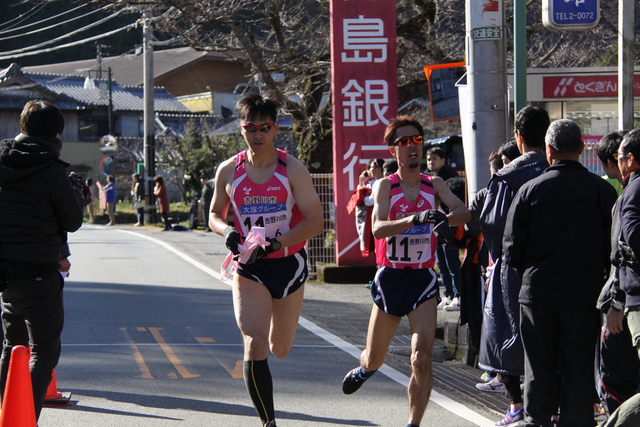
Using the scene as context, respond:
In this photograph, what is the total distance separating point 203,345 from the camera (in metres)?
8.38

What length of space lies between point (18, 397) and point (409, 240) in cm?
251

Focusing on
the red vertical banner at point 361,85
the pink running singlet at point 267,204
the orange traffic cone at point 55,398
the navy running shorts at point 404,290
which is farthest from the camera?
the red vertical banner at point 361,85

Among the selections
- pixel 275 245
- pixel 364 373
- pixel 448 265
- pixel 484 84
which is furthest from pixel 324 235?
pixel 275 245

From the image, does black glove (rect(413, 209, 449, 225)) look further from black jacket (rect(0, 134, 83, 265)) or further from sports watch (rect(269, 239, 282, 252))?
black jacket (rect(0, 134, 83, 265))

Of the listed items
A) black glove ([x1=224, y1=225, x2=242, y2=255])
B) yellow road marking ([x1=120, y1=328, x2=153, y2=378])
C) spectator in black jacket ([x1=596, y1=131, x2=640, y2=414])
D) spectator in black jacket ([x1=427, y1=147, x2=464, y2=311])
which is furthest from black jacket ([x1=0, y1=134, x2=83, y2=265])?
spectator in black jacket ([x1=427, y1=147, x2=464, y2=311])

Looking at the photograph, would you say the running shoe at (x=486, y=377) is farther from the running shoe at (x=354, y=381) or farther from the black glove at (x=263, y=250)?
the black glove at (x=263, y=250)

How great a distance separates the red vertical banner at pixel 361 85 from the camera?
1289 centimetres

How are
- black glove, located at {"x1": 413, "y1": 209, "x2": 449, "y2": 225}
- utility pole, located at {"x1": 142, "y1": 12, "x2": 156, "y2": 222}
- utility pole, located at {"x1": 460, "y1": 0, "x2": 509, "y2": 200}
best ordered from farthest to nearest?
utility pole, located at {"x1": 142, "y1": 12, "x2": 156, "y2": 222} < utility pole, located at {"x1": 460, "y1": 0, "x2": 509, "y2": 200} < black glove, located at {"x1": 413, "y1": 209, "x2": 449, "y2": 225}

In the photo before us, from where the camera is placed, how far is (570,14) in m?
9.50

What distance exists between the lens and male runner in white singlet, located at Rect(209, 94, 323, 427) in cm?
507

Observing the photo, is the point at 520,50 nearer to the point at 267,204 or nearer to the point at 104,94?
the point at 267,204

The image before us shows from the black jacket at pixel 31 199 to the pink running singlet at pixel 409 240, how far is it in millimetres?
1977

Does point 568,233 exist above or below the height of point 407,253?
above

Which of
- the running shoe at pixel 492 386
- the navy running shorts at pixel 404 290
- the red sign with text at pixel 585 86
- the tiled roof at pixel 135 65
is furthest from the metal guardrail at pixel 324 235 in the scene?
the tiled roof at pixel 135 65
